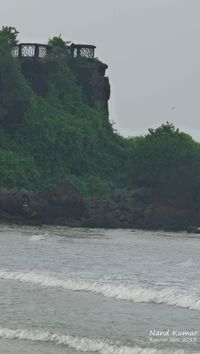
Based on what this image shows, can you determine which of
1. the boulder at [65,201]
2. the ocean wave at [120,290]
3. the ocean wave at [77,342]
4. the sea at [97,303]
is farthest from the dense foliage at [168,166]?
the ocean wave at [77,342]

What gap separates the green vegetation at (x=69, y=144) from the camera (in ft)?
342

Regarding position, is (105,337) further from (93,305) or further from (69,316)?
(93,305)

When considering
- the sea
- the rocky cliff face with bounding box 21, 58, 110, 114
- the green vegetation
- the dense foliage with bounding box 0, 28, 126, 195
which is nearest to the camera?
the sea

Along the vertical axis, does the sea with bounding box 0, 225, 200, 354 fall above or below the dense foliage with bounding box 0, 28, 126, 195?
below

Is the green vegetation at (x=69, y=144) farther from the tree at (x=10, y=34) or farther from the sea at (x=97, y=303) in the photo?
the sea at (x=97, y=303)

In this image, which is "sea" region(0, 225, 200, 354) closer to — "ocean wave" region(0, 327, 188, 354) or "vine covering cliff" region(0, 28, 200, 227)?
"ocean wave" region(0, 327, 188, 354)

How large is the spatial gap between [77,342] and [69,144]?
304ft

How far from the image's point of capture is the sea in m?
19.9

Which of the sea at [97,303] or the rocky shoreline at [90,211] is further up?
the rocky shoreline at [90,211]

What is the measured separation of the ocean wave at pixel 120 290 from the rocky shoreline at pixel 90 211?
53005 millimetres

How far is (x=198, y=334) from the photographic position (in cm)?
2083

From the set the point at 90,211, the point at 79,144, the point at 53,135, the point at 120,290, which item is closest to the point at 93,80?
the point at 79,144

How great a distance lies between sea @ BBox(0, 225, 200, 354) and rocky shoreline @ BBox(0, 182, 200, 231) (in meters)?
40.4

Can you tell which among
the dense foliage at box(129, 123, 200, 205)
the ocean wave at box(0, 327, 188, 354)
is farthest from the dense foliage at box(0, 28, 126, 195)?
the ocean wave at box(0, 327, 188, 354)
